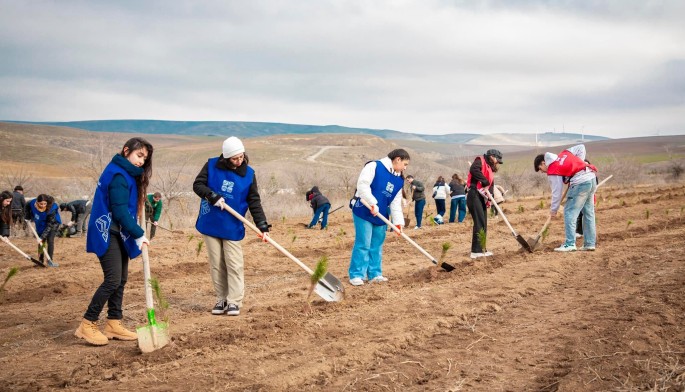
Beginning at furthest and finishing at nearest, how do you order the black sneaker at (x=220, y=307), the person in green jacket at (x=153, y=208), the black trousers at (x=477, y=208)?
the person in green jacket at (x=153, y=208), the black trousers at (x=477, y=208), the black sneaker at (x=220, y=307)

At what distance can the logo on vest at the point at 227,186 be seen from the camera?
6.55 m

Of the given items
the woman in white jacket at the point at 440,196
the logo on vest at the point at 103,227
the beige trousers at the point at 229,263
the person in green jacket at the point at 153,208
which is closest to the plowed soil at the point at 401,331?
the beige trousers at the point at 229,263

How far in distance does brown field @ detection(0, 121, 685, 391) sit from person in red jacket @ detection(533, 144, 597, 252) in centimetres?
38

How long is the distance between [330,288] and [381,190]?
187 centimetres

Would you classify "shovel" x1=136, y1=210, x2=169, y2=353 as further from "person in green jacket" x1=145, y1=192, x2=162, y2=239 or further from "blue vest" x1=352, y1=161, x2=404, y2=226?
"person in green jacket" x1=145, y1=192, x2=162, y2=239

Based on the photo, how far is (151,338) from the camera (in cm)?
521

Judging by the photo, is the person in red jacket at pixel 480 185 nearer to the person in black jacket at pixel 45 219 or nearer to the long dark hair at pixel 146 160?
the long dark hair at pixel 146 160

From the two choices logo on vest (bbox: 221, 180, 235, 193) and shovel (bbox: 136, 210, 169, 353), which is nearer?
shovel (bbox: 136, 210, 169, 353)

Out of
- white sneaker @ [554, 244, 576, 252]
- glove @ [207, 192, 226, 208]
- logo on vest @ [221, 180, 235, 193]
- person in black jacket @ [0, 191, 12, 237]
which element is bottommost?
white sneaker @ [554, 244, 576, 252]

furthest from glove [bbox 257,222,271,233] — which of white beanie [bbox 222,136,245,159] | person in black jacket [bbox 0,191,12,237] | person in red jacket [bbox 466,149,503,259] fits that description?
person in black jacket [bbox 0,191,12,237]

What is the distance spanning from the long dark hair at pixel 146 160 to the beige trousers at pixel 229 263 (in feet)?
3.35

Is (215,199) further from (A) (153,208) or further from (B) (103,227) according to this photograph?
(A) (153,208)

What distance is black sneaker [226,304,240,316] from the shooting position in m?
6.61

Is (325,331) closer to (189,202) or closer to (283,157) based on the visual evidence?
(189,202)
